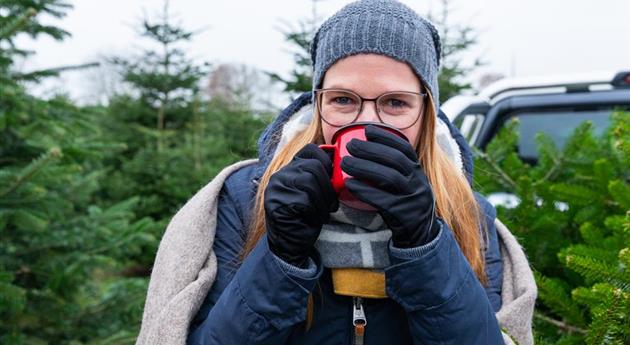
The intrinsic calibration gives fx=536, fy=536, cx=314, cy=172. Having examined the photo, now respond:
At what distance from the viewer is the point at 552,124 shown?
4.15 metres

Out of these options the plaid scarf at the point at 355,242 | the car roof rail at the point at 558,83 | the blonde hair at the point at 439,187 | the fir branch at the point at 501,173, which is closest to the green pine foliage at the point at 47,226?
the blonde hair at the point at 439,187

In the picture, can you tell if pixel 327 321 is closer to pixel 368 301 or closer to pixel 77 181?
pixel 368 301

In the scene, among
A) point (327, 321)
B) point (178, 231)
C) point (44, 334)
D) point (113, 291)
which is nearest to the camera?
point (327, 321)

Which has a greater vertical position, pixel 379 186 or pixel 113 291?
pixel 379 186

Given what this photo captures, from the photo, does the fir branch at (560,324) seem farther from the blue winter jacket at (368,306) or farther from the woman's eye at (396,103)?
the woman's eye at (396,103)

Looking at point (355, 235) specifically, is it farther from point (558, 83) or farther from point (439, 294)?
point (558, 83)

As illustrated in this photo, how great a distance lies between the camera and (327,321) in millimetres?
1332

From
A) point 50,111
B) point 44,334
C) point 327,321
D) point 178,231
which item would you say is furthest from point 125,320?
point 327,321

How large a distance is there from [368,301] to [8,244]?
9.61 feet

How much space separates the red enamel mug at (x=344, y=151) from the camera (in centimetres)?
119

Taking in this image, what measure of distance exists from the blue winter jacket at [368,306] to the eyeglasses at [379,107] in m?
0.32

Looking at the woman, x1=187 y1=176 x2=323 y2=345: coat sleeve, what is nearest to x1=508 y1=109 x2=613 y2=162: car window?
the woman

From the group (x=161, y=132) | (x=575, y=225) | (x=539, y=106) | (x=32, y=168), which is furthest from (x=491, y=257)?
(x=161, y=132)

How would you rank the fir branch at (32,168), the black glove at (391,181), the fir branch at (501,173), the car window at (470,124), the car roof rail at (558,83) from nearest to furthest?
the black glove at (391,181) → the fir branch at (501,173) → the fir branch at (32,168) → the car roof rail at (558,83) → the car window at (470,124)
